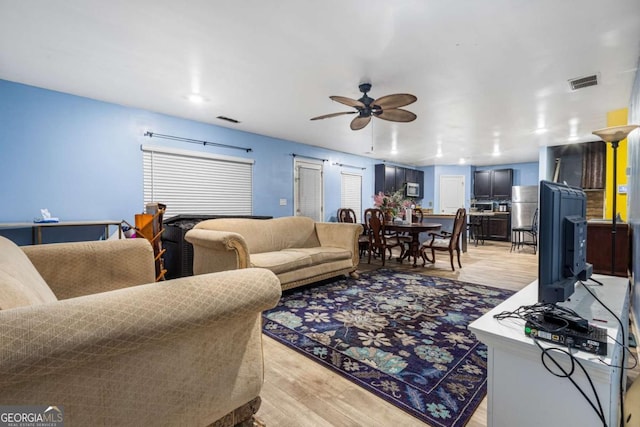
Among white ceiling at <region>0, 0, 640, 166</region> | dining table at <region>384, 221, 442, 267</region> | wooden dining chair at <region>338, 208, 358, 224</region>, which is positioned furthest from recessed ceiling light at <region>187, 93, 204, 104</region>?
wooden dining chair at <region>338, 208, 358, 224</region>

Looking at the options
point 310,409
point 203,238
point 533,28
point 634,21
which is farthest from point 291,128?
point 310,409

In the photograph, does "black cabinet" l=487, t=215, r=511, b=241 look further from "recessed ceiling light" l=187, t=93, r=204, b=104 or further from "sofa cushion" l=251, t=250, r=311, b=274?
"recessed ceiling light" l=187, t=93, r=204, b=104

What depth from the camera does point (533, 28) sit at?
7.09ft

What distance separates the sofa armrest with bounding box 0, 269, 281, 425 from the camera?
67 cm

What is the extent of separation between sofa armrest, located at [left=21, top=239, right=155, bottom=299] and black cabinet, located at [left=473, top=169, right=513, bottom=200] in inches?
387

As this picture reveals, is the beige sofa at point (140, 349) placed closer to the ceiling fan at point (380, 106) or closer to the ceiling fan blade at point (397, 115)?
the ceiling fan at point (380, 106)

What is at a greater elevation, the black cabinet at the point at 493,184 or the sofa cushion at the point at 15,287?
the black cabinet at the point at 493,184

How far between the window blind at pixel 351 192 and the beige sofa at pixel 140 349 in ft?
20.1

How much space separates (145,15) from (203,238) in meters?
1.86

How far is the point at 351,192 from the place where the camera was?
743 centimetres

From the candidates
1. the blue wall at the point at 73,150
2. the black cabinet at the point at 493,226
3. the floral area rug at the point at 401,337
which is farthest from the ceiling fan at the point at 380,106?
the black cabinet at the point at 493,226

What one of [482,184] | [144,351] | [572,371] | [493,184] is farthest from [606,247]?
[482,184]

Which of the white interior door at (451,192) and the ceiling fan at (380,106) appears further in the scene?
the white interior door at (451,192)

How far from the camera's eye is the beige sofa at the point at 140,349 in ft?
2.22
